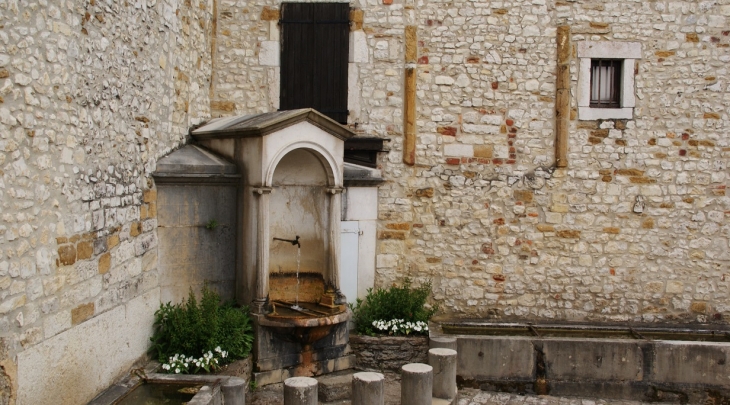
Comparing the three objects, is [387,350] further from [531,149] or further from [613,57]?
[613,57]

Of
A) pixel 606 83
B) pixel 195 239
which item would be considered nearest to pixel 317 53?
pixel 195 239

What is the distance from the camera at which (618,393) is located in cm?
730

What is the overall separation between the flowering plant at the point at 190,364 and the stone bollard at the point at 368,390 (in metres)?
1.30

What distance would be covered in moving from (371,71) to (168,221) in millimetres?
3143

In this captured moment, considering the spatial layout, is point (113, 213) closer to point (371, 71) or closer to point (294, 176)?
point (294, 176)

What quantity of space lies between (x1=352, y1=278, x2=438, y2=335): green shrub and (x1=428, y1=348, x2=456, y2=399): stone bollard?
1174mm

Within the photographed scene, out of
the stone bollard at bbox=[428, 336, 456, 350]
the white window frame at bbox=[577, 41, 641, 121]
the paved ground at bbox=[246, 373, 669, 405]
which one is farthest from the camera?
the white window frame at bbox=[577, 41, 641, 121]

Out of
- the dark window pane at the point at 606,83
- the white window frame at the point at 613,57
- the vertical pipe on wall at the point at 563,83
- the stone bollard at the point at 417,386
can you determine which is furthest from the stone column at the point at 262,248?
the dark window pane at the point at 606,83

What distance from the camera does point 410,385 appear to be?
589 centimetres

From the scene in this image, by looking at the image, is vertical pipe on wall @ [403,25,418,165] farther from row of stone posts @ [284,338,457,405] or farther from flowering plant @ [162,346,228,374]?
flowering plant @ [162,346,228,374]

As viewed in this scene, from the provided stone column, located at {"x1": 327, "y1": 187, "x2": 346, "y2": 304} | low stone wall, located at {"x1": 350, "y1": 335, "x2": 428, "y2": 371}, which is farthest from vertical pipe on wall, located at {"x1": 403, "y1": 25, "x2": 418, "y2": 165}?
low stone wall, located at {"x1": 350, "y1": 335, "x2": 428, "y2": 371}

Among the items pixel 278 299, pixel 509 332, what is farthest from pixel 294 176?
pixel 509 332

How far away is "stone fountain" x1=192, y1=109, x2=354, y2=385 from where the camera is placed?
669 cm

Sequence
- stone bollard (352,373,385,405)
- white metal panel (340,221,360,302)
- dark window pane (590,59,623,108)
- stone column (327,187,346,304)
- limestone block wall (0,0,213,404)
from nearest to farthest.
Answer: limestone block wall (0,0,213,404) → stone bollard (352,373,385,405) → stone column (327,187,346,304) → white metal panel (340,221,360,302) → dark window pane (590,59,623,108)
